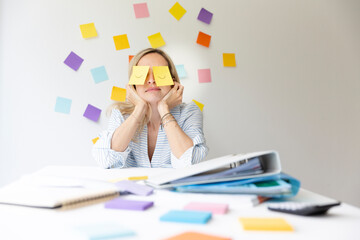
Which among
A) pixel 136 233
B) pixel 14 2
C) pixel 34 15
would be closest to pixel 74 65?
pixel 34 15

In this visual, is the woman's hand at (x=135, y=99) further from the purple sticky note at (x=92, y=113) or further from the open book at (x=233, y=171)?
the open book at (x=233, y=171)

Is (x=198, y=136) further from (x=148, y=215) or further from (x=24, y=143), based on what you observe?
(x=24, y=143)

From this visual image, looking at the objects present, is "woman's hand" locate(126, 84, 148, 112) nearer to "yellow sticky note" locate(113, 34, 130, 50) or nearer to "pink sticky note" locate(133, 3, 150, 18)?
"yellow sticky note" locate(113, 34, 130, 50)

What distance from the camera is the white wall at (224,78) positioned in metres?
2.04

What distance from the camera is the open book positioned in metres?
0.65

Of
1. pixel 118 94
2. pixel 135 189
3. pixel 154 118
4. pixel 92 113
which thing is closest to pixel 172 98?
pixel 154 118

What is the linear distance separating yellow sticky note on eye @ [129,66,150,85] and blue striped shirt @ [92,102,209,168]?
187 millimetres

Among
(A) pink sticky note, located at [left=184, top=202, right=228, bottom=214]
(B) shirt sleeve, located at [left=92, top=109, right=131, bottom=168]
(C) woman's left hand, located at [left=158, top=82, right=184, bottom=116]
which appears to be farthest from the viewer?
(C) woman's left hand, located at [left=158, top=82, right=184, bottom=116]

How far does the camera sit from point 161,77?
5.28 ft

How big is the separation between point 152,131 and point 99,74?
25.3 inches

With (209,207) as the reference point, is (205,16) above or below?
above

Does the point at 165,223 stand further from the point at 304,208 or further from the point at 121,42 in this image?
the point at 121,42

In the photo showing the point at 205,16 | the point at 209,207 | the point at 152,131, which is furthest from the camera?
the point at 205,16

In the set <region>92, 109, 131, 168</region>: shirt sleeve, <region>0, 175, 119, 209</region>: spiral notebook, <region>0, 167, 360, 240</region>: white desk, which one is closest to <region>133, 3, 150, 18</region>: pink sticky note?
<region>92, 109, 131, 168</region>: shirt sleeve
